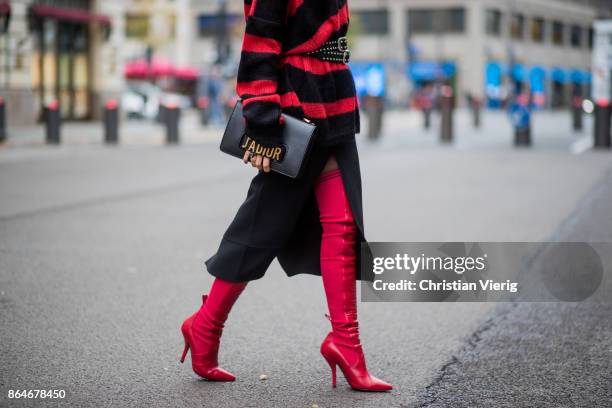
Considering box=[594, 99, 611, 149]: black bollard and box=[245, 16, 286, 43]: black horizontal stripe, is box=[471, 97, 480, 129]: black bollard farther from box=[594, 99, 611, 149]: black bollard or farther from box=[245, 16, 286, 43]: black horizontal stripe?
box=[245, 16, 286, 43]: black horizontal stripe

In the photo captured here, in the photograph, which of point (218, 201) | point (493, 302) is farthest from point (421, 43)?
point (493, 302)

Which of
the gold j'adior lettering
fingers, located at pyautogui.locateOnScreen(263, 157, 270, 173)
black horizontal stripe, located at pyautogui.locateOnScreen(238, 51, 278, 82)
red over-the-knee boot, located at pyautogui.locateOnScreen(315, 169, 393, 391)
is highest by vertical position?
black horizontal stripe, located at pyautogui.locateOnScreen(238, 51, 278, 82)

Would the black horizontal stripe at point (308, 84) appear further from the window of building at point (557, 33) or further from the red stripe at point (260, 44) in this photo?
the window of building at point (557, 33)

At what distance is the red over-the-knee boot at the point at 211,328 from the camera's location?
3592 mm

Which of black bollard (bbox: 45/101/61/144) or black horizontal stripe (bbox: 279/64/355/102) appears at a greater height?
black horizontal stripe (bbox: 279/64/355/102)

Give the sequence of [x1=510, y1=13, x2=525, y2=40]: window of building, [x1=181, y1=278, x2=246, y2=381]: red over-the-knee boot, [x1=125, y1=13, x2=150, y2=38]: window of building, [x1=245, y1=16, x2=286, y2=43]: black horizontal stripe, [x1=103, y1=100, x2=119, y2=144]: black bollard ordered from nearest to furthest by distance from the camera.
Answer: [x1=245, y1=16, x2=286, y2=43]: black horizontal stripe, [x1=181, y1=278, x2=246, y2=381]: red over-the-knee boot, [x1=103, y1=100, x2=119, y2=144]: black bollard, [x1=125, y1=13, x2=150, y2=38]: window of building, [x1=510, y1=13, x2=525, y2=40]: window of building

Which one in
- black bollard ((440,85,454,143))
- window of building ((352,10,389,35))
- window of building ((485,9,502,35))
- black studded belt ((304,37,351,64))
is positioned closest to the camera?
black studded belt ((304,37,351,64))

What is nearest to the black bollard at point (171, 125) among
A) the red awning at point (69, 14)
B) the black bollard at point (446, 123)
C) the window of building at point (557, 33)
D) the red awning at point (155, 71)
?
the black bollard at point (446, 123)

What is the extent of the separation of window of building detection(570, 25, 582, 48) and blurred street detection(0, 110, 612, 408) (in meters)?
74.1

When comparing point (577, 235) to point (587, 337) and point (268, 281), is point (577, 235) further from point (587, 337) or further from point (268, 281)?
point (587, 337)

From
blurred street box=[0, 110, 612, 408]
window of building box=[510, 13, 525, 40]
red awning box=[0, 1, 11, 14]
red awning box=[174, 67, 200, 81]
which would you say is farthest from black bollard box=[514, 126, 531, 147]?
window of building box=[510, 13, 525, 40]

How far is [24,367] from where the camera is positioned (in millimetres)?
3855

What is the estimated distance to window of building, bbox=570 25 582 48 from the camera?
271 feet

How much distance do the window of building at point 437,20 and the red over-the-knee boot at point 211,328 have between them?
67013 mm
